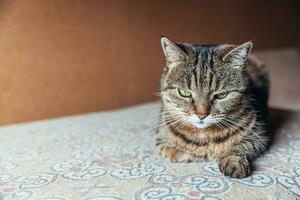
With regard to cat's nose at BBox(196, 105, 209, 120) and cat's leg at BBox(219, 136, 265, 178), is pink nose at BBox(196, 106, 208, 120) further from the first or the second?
cat's leg at BBox(219, 136, 265, 178)

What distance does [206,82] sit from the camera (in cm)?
98

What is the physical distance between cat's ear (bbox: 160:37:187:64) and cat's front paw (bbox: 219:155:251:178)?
32 centimetres

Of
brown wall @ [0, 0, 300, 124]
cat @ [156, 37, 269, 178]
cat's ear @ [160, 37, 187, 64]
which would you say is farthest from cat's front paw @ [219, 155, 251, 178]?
brown wall @ [0, 0, 300, 124]

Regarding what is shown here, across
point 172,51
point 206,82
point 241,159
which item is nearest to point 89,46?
point 172,51

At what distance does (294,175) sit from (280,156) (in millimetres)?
132

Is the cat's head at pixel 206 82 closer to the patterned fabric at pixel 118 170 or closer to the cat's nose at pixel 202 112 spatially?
the cat's nose at pixel 202 112

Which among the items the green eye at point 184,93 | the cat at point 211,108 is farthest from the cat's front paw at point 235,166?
the green eye at point 184,93

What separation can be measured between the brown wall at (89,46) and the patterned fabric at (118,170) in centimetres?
27

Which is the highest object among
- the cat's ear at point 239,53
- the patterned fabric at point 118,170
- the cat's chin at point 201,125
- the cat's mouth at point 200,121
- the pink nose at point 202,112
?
the cat's ear at point 239,53

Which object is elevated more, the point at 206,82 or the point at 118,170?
the point at 206,82

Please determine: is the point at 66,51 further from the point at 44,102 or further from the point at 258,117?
the point at 258,117

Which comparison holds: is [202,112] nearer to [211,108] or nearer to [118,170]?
[211,108]

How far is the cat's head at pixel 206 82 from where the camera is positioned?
38.3 inches

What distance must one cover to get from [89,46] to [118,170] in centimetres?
86
